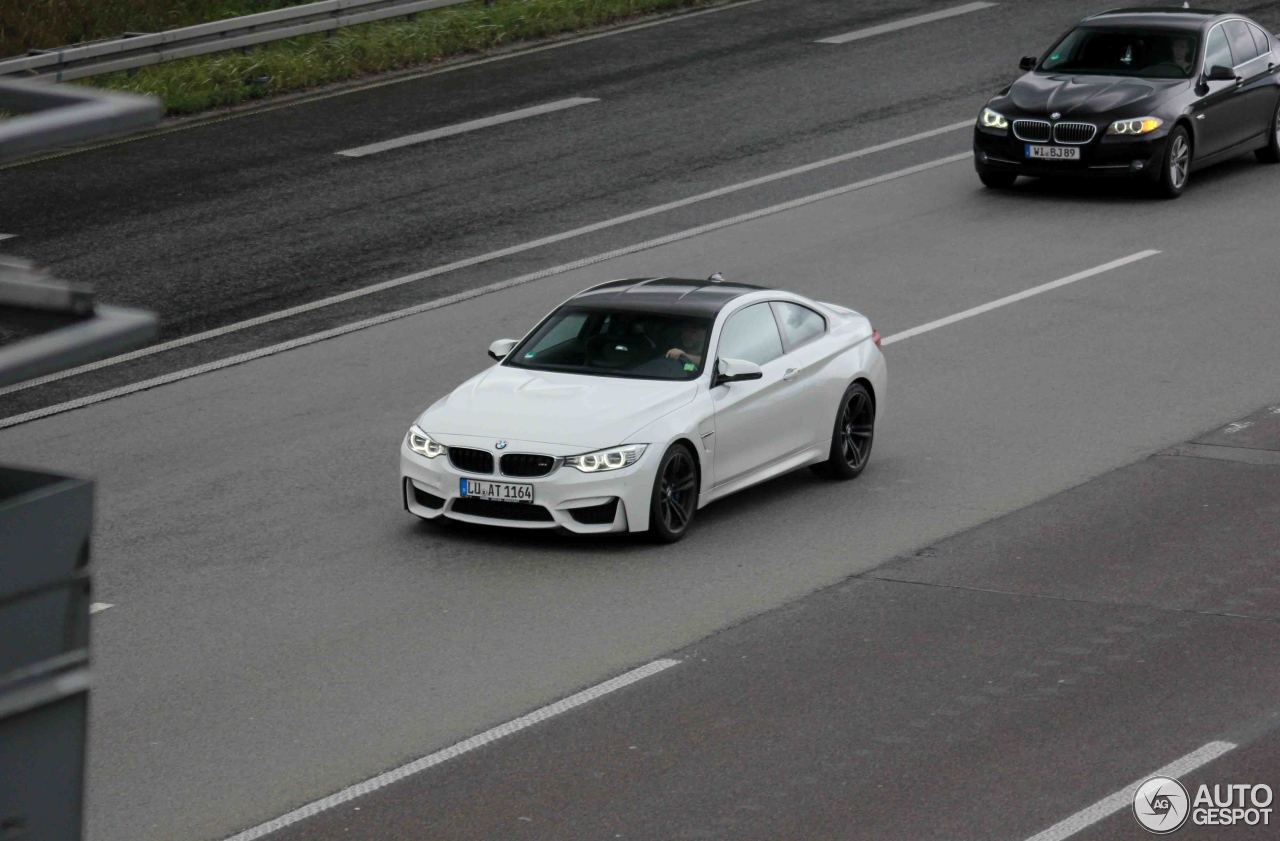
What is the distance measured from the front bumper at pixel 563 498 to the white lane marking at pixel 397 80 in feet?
39.5

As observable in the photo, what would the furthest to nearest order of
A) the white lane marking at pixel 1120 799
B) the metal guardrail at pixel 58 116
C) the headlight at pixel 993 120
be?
the headlight at pixel 993 120
the white lane marking at pixel 1120 799
the metal guardrail at pixel 58 116

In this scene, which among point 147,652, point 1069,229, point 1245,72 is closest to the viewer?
point 147,652

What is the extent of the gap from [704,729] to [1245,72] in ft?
51.5

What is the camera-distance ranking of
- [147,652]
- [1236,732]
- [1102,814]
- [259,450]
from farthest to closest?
[259,450] < [147,652] < [1236,732] < [1102,814]

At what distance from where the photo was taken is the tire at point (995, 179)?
22406 mm

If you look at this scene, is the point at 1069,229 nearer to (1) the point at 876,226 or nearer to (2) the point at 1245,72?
(1) the point at 876,226

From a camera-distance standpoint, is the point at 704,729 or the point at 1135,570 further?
the point at 1135,570

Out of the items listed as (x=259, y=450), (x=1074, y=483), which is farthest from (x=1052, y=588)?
(x=259, y=450)

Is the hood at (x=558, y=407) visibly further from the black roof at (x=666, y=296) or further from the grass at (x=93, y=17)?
the grass at (x=93, y=17)

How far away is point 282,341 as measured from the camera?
17938 mm

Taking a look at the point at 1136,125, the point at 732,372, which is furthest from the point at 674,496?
the point at 1136,125

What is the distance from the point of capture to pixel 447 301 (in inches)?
750

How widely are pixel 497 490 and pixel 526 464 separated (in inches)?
9.0

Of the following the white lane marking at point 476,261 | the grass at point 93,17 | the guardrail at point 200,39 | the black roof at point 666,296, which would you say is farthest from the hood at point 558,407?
the grass at point 93,17
